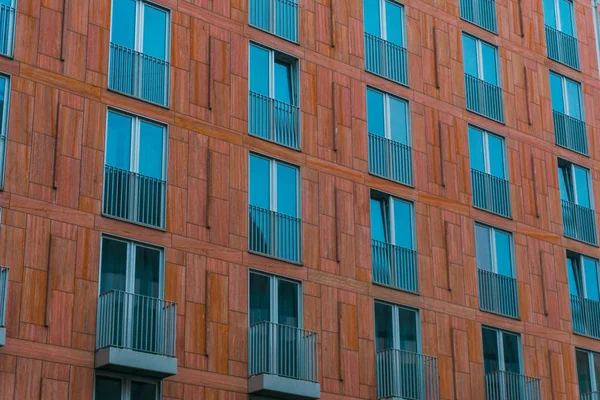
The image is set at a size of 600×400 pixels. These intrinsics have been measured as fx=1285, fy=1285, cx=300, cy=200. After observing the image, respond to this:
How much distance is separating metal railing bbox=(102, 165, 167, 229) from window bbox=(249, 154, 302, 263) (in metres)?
3.08

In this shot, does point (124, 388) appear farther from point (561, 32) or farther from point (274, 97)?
point (561, 32)

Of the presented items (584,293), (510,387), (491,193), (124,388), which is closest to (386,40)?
(491,193)

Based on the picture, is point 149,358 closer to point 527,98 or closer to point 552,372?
point 552,372

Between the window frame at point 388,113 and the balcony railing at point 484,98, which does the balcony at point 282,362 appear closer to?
the window frame at point 388,113

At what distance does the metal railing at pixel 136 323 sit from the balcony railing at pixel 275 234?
4.03m

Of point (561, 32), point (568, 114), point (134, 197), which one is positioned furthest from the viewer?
point (561, 32)

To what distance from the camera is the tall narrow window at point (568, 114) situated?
4897 cm

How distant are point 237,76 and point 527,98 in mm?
13616

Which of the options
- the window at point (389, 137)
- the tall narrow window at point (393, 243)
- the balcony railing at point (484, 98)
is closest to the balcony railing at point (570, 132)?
the balcony railing at point (484, 98)

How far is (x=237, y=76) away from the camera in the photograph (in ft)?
129

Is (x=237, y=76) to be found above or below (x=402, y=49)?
below

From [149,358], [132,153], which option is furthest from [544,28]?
[149,358]

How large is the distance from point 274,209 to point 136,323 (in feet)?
21.6

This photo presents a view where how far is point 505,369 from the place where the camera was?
140 feet
